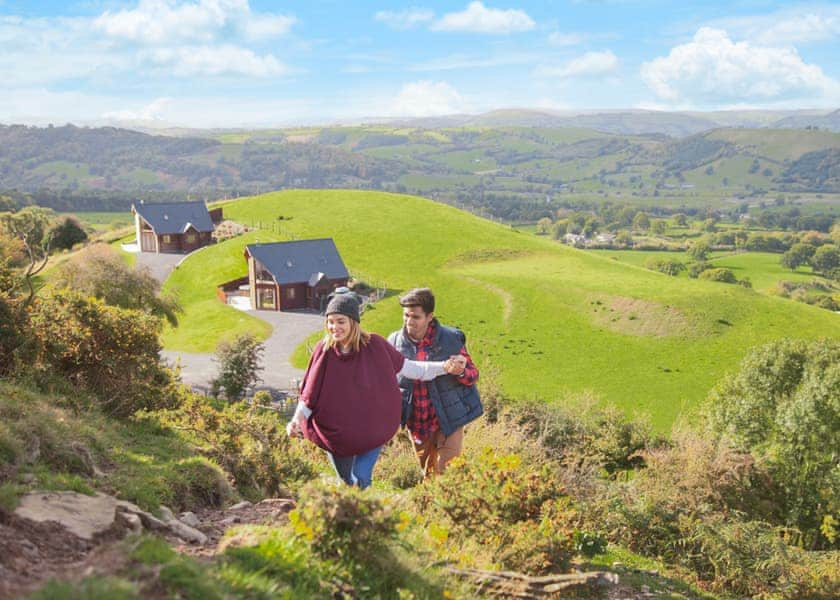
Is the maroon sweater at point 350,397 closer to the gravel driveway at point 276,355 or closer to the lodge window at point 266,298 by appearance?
the gravel driveway at point 276,355

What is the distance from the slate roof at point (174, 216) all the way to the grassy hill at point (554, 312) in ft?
23.4

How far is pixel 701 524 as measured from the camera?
35.8ft

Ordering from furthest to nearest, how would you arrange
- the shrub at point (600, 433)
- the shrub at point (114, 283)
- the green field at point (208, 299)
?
the green field at point (208, 299) < the shrub at point (114, 283) < the shrub at point (600, 433)

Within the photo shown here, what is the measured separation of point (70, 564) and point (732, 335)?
195 ft

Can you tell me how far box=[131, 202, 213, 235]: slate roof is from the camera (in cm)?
8356

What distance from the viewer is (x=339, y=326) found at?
6637 mm

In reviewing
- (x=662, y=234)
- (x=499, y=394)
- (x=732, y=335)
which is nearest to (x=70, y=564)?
(x=499, y=394)

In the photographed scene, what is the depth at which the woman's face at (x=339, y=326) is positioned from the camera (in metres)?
6.63

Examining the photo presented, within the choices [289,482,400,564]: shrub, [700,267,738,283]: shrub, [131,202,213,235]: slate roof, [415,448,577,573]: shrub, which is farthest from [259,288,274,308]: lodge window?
[700,267,738,283]: shrub

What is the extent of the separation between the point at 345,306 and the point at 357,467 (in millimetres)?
1751

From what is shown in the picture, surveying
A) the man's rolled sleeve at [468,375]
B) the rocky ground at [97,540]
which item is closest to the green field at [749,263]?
the man's rolled sleeve at [468,375]

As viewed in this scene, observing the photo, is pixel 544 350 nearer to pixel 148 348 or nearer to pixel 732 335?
pixel 732 335

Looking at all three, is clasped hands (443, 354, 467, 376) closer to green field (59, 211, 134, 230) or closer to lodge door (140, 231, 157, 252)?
lodge door (140, 231, 157, 252)

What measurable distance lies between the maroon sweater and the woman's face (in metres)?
0.21
